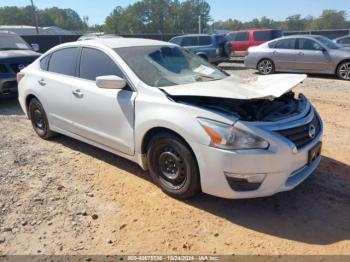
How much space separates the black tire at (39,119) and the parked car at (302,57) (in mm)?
9378

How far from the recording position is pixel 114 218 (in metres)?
3.59

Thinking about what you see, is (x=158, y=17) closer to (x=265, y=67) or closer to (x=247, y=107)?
(x=265, y=67)

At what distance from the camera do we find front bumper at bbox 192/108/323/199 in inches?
127

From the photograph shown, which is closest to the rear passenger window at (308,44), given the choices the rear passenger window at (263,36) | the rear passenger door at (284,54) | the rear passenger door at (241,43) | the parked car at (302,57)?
the parked car at (302,57)

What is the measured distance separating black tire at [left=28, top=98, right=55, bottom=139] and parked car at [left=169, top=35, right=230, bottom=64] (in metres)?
10.3

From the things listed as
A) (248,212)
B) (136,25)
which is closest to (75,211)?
(248,212)

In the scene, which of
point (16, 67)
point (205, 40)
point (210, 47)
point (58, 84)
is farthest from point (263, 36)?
point (58, 84)

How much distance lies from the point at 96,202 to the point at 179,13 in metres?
105

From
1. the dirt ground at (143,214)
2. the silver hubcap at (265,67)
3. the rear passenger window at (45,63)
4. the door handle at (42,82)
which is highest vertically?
the rear passenger window at (45,63)

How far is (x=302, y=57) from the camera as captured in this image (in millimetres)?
12219

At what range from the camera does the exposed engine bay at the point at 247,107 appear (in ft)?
11.4

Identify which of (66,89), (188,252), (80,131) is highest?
(66,89)

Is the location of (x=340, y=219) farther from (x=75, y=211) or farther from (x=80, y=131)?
(x=80, y=131)

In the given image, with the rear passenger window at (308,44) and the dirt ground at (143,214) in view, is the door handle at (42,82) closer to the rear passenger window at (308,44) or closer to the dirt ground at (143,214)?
the dirt ground at (143,214)
